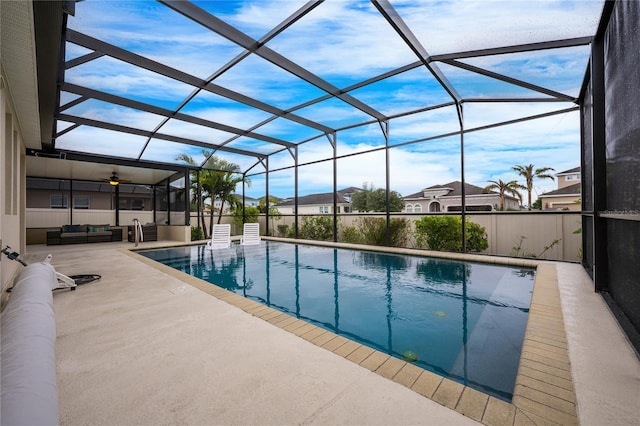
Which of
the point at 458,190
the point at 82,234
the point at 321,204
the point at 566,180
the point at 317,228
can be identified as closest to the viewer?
the point at 82,234

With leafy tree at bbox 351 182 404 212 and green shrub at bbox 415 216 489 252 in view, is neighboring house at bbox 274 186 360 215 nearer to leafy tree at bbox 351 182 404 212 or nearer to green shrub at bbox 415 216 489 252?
leafy tree at bbox 351 182 404 212

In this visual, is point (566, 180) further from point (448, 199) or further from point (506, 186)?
point (448, 199)

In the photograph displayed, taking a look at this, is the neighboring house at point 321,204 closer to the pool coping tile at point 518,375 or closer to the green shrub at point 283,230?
the green shrub at point 283,230

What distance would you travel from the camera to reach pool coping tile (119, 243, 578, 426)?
1.44 meters

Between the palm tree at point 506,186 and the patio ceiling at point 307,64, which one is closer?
the patio ceiling at point 307,64

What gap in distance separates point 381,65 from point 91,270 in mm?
6654

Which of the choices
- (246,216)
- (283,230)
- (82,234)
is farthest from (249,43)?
(82,234)

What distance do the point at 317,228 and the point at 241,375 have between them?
29.9ft

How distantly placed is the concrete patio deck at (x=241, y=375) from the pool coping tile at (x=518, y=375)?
0.03m

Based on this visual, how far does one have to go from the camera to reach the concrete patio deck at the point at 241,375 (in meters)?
1.42

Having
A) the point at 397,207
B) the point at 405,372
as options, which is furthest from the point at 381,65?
the point at 397,207

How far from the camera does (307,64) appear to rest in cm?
478

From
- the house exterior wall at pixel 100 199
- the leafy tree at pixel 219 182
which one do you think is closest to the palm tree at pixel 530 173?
the leafy tree at pixel 219 182

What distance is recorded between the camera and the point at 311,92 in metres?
5.82
